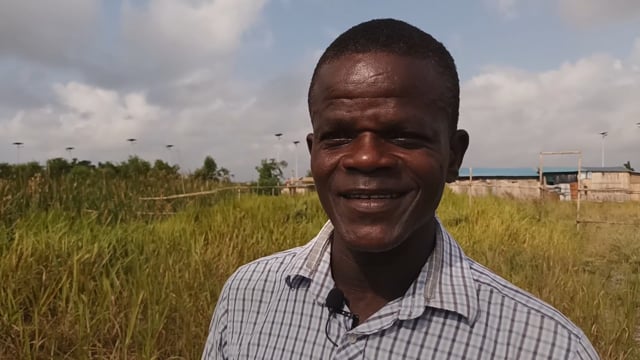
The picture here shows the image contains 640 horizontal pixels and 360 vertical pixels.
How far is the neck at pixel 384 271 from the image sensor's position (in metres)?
1.01

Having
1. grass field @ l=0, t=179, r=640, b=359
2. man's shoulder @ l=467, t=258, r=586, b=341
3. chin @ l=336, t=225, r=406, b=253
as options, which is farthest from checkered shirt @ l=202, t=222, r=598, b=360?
grass field @ l=0, t=179, r=640, b=359

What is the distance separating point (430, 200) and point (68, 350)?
2.58m

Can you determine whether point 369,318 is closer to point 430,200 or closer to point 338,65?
point 430,200

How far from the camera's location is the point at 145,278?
3432 mm

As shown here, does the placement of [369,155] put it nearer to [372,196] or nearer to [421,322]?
[372,196]

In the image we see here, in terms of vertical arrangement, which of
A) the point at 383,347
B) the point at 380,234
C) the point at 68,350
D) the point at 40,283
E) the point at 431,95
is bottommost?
the point at 68,350

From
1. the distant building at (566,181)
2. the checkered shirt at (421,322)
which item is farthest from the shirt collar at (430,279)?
the distant building at (566,181)

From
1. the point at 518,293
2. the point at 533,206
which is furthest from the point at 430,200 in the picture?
the point at 533,206

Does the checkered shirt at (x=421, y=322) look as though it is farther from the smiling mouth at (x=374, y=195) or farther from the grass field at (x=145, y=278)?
the grass field at (x=145, y=278)

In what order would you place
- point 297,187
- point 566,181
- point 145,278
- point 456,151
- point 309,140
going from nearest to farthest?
point 456,151 → point 309,140 → point 145,278 → point 297,187 → point 566,181

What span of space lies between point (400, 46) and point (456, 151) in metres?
0.24

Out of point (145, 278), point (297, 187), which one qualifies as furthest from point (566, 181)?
point (145, 278)

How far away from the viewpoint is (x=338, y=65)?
1005mm

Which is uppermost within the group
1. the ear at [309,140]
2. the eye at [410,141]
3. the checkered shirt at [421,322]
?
the ear at [309,140]
